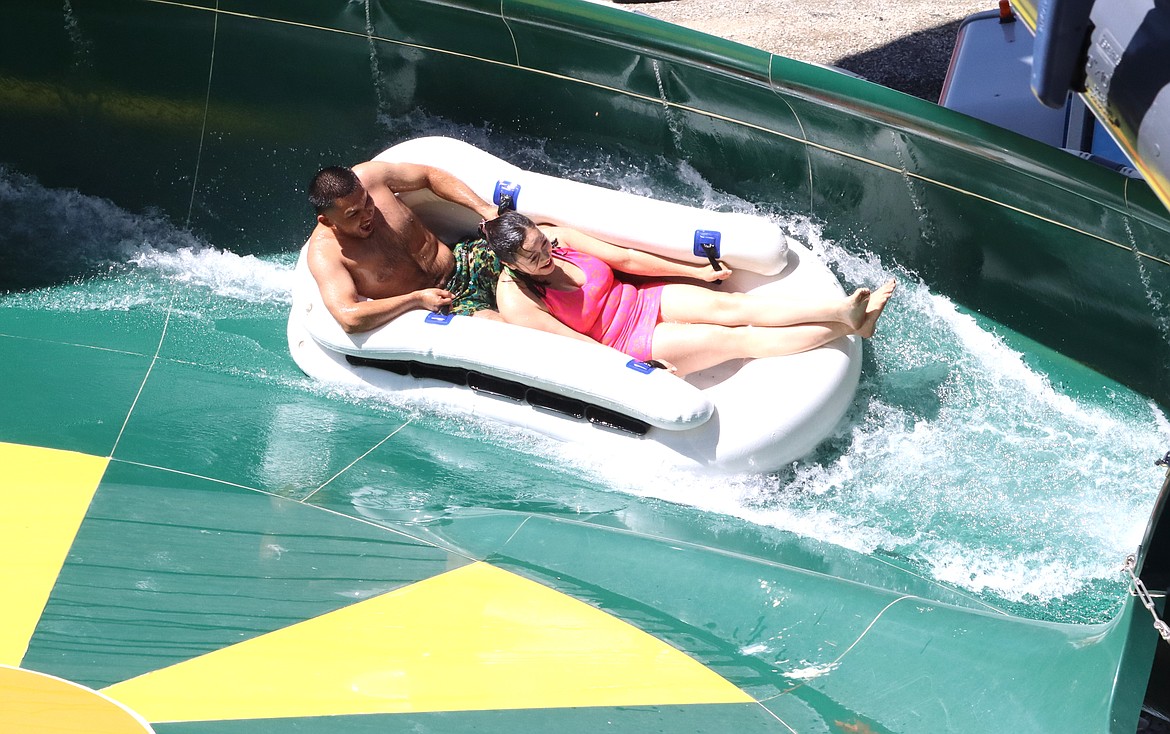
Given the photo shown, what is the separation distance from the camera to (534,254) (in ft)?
11.1

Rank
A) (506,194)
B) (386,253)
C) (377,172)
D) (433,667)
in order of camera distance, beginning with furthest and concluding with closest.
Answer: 1. (506,194)
2. (377,172)
3. (386,253)
4. (433,667)

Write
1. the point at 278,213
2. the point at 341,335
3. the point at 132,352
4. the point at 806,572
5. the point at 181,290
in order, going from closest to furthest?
the point at 806,572 → the point at 341,335 → the point at 132,352 → the point at 181,290 → the point at 278,213

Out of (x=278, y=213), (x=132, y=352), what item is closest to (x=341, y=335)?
(x=132, y=352)

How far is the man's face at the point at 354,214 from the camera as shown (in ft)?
11.3

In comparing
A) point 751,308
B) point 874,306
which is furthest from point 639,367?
point 874,306

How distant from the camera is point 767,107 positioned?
4.21 meters

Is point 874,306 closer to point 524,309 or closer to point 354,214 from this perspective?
point 524,309

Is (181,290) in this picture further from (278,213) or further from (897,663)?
(897,663)

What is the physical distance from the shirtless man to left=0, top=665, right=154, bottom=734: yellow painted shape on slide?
4.54ft

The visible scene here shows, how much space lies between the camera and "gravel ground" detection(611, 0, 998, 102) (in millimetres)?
6125

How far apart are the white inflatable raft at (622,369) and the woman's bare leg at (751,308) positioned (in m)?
0.11

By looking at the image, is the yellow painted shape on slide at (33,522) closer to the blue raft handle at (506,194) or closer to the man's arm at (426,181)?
→ the man's arm at (426,181)

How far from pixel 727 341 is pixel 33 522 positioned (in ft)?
6.84

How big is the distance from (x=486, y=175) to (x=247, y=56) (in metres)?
1.35
